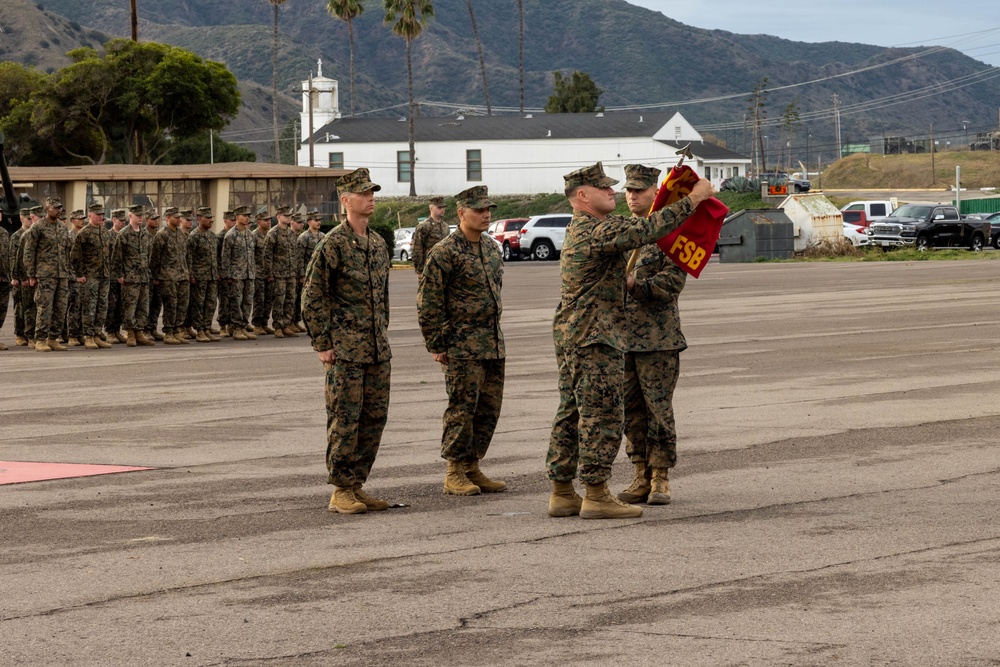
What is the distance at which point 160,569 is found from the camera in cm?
763

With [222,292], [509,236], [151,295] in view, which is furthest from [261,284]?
[509,236]

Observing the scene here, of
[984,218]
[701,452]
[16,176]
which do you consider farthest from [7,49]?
[701,452]

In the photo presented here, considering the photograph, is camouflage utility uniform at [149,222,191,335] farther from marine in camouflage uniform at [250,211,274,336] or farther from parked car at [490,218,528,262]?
parked car at [490,218,528,262]

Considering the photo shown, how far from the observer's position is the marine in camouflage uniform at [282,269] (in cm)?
2369

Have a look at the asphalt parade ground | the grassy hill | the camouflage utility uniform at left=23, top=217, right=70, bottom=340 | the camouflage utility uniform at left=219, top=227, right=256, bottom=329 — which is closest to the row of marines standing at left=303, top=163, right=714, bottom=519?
the asphalt parade ground

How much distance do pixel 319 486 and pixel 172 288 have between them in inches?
519

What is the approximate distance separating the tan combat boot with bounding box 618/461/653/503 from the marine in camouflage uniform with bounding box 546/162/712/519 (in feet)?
1.65

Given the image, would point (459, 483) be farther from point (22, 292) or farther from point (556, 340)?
point (22, 292)

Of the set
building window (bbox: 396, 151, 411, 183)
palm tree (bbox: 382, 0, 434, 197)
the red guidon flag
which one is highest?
palm tree (bbox: 382, 0, 434, 197)

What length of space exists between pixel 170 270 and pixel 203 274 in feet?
2.09

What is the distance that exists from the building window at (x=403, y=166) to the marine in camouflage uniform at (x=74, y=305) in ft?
235

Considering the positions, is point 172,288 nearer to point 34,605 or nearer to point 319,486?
point 319,486

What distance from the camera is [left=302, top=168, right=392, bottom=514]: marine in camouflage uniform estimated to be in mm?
9094

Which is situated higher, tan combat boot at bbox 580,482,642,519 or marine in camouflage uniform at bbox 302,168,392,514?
marine in camouflage uniform at bbox 302,168,392,514
